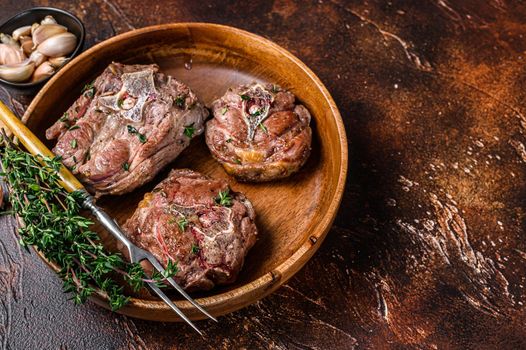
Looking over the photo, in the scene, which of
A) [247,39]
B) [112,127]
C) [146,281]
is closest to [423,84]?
[247,39]

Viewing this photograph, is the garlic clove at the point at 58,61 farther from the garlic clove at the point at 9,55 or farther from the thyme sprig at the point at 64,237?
the thyme sprig at the point at 64,237

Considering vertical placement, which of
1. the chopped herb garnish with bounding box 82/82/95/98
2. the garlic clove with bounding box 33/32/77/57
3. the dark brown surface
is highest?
the garlic clove with bounding box 33/32/77/57

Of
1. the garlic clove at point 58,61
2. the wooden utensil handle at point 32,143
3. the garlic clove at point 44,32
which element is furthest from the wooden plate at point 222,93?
the garlic clove at point 44,32

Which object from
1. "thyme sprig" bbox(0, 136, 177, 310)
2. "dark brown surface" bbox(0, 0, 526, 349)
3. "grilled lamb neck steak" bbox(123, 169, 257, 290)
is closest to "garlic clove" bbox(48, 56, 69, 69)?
"dark brown surface" bbox(0, 0, 526, 349)

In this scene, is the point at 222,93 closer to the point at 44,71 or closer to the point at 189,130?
the point at 189,130

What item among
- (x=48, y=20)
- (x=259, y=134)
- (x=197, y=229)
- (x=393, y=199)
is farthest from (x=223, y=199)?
(x=48, y=20)

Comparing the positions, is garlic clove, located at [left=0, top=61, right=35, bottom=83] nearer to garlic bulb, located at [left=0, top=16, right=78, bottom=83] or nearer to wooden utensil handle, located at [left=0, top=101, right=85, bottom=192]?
garlic bulb, located at [left=0, top=16, right=78, bottom=83]
